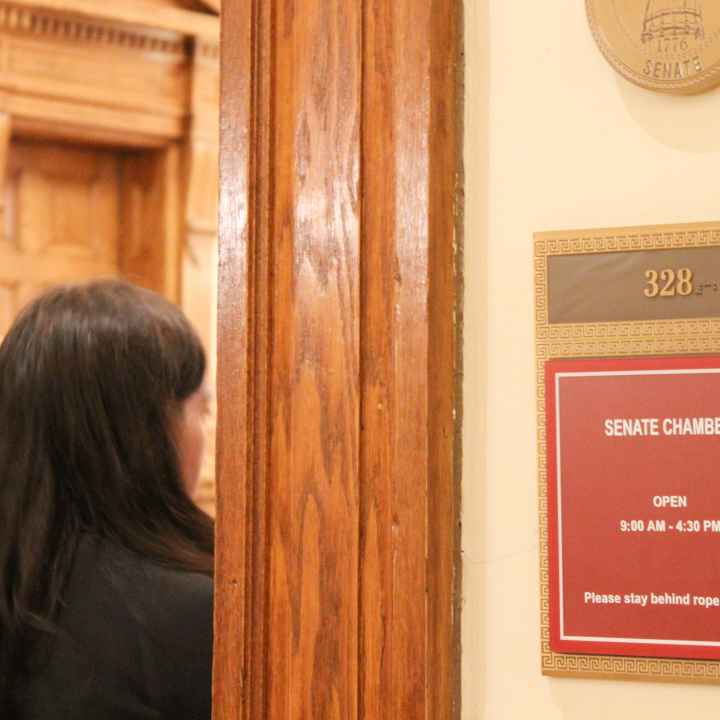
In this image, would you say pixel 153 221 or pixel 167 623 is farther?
pixel 153 221

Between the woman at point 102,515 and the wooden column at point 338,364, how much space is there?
562 millimetres

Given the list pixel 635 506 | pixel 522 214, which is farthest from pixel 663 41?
pixel 635 506

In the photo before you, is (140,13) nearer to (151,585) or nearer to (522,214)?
(151,585)

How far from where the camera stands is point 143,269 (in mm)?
3492

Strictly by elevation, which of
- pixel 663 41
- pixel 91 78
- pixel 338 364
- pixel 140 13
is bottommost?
pixel 338 364

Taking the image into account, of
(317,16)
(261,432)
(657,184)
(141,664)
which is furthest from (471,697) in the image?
(141,664)

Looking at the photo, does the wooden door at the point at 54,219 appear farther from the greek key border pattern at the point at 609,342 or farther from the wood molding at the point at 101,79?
the greek key border pattern at the point at 609,342

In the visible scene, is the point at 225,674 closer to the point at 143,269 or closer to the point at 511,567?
the point at 511,567

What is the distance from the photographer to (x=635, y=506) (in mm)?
822

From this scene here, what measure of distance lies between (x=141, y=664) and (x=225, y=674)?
56 cm

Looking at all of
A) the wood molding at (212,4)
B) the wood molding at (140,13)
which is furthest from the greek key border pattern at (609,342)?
the wood molding at (212,4)

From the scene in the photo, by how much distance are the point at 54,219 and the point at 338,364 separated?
8.82ft

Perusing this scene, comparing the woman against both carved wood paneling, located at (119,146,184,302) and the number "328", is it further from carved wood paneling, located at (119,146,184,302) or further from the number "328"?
carved wood paneling, located at (119,146,184,302)

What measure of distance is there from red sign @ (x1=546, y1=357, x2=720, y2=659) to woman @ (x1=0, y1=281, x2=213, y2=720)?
729 mm
